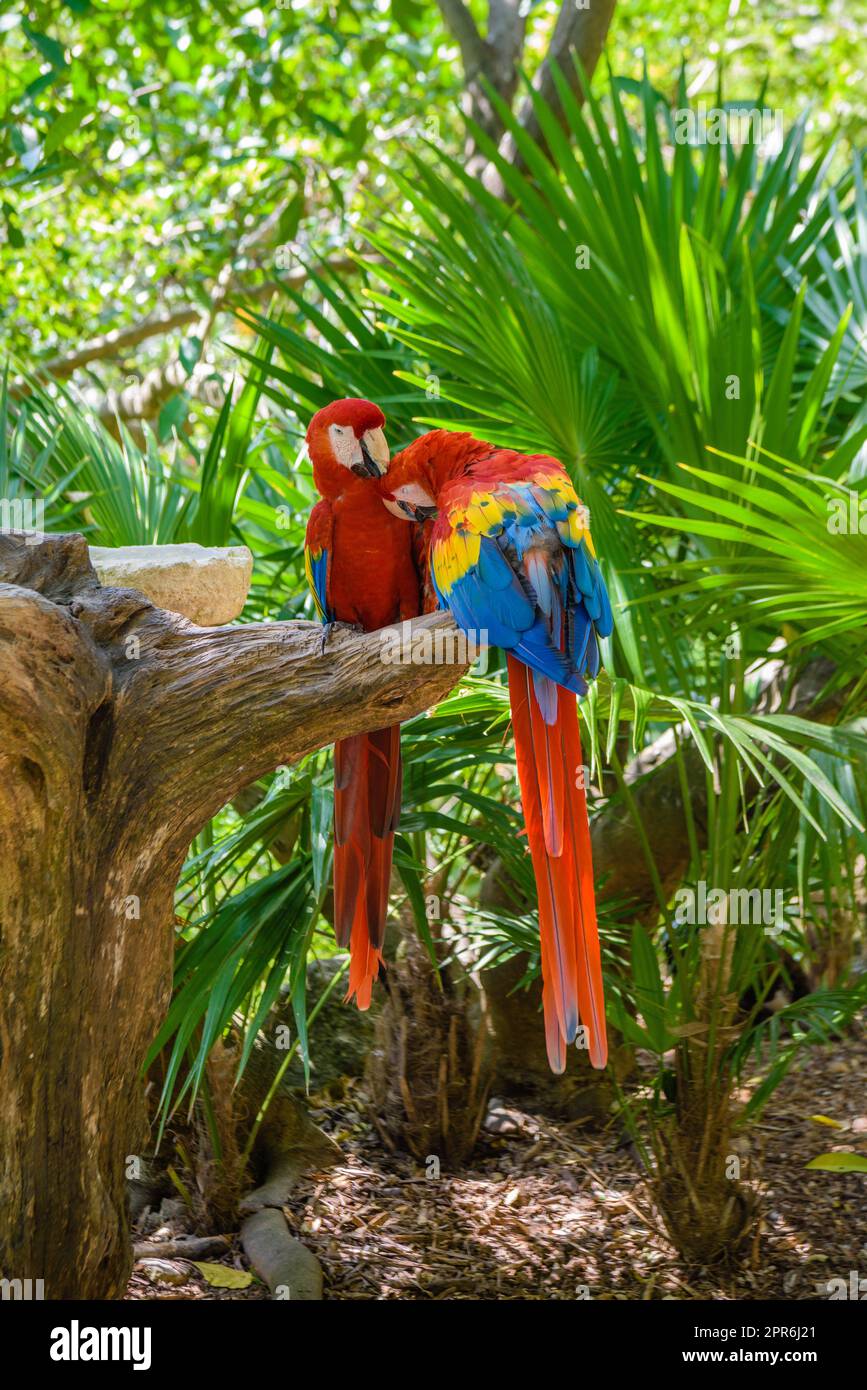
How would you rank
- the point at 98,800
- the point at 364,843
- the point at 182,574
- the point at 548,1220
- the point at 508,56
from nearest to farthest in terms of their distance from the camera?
the point at 98,800 < the point at 364,843 < the point at 182,574 < the point at 548,1220 < the point at 508,56

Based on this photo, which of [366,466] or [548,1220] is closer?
[366,466]

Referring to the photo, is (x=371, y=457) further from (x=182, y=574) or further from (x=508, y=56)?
(x=508, y=56)

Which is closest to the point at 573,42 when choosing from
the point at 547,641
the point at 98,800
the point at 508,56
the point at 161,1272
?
the point at 508,56

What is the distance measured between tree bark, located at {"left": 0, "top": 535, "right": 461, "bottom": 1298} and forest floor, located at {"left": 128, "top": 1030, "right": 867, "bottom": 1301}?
0.75 metres

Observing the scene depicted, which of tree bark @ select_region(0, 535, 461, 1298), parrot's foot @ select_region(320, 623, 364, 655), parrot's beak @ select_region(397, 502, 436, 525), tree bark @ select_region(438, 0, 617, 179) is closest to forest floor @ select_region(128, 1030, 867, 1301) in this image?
tree bark @ select_region(0, 535, 461, 1298)

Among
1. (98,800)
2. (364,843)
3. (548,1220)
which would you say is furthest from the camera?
(548,1220)

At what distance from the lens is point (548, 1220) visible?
2594 millimetres

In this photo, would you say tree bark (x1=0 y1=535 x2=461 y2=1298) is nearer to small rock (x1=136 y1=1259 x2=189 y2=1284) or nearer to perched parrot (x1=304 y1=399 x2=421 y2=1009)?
perched parrot (x1=304 y1=399 x2=421 y2=1009)

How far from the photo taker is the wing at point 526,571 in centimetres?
148

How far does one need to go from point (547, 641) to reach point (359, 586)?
0.46 m

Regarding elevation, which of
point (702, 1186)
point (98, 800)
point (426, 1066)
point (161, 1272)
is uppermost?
point (98, 800)

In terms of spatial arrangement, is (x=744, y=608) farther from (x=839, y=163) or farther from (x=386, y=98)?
(x=839, y=163)

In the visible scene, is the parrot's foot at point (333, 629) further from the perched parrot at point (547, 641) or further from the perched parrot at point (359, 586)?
the perched parrot at point (547, 641)

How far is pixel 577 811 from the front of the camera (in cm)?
150
